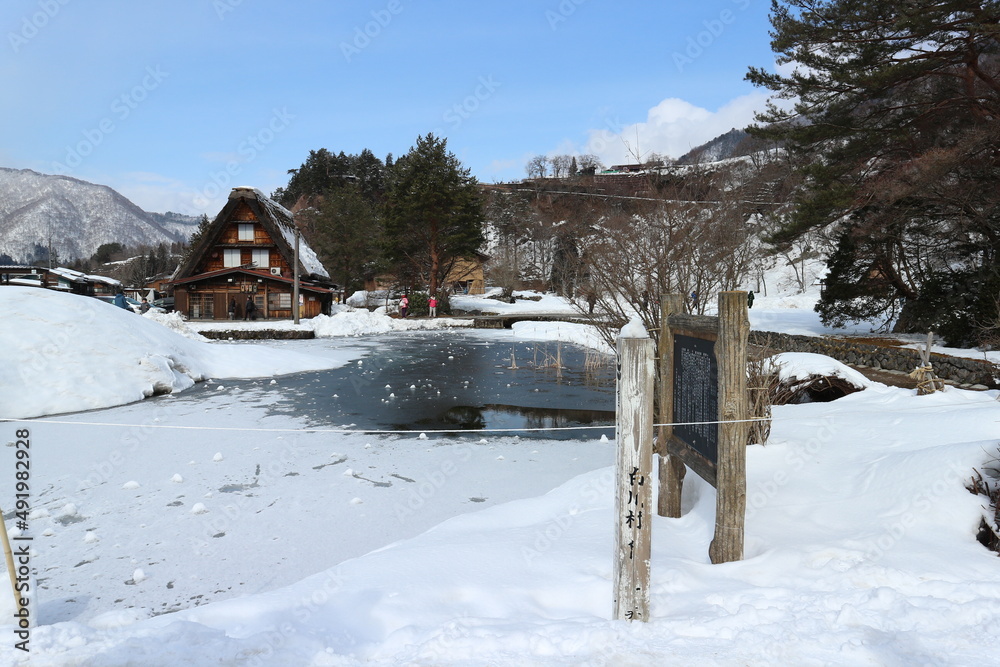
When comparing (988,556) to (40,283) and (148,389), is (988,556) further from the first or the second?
(40,283)

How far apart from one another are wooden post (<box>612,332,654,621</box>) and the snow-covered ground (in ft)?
0.60

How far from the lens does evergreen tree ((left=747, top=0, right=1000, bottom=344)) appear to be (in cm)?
1182

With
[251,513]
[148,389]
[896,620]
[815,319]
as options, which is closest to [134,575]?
[251,513]

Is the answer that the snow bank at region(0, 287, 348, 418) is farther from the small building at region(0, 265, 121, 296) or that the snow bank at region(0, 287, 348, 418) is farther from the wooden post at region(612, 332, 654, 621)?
the small building at region(0, 265, 121, 296)

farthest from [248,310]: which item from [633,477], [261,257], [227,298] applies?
[633,477]

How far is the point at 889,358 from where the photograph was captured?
12.2 m

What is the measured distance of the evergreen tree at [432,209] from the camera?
35.8 meters

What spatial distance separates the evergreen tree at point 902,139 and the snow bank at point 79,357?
1471 centimetres

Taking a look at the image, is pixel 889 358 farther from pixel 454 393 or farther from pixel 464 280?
pixel 464 280

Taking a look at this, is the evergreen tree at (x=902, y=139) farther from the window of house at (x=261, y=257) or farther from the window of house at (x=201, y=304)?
the window of house at (x=201, y=304)

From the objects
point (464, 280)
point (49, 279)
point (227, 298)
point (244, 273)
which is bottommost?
Result: point (227, 298)

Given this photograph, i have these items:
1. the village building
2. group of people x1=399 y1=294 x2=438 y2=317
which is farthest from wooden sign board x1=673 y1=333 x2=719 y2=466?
the village building

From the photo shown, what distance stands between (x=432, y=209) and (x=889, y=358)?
28298 millimetres

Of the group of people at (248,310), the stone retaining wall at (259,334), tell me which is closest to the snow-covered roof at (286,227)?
the group of people at (248,310)
